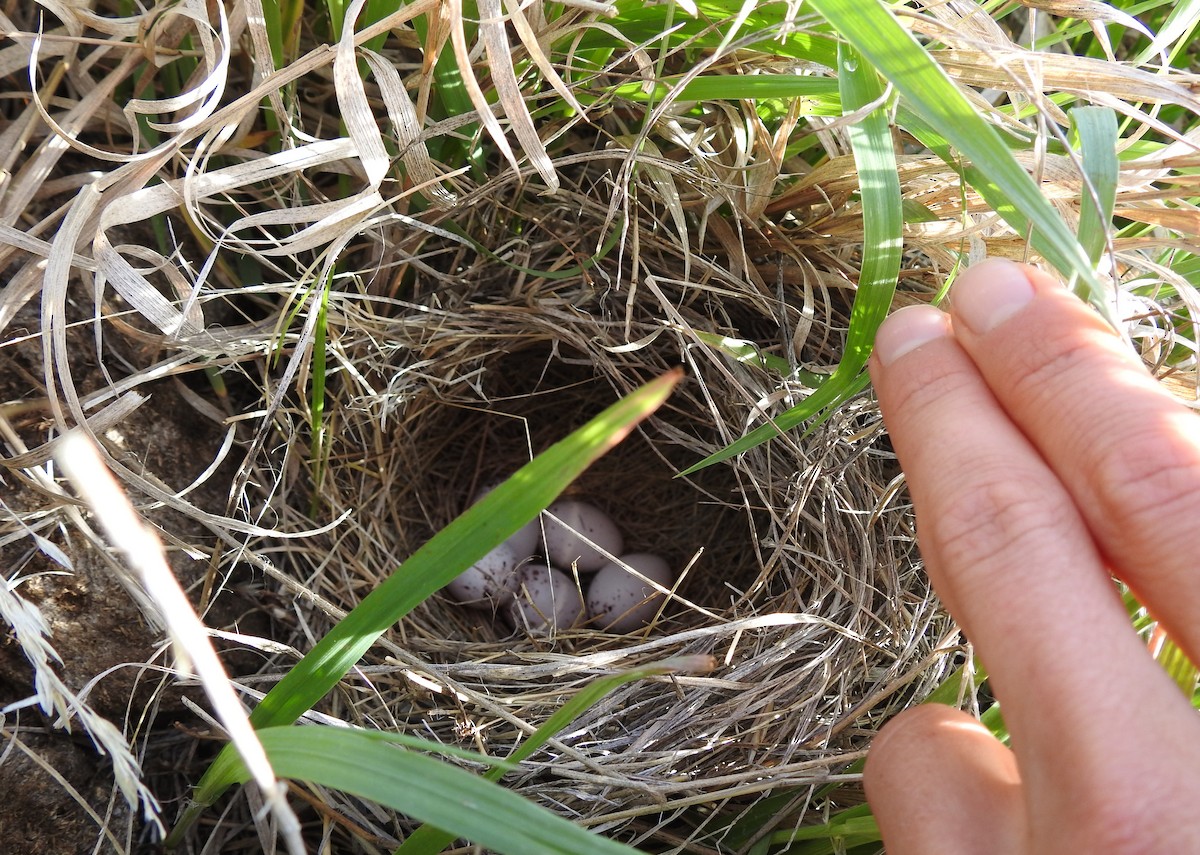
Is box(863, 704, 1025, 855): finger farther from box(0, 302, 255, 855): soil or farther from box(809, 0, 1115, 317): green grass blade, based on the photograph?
box(0, 302, 255, 855): soil

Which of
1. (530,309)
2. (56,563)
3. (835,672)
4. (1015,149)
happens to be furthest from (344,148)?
(835,672)

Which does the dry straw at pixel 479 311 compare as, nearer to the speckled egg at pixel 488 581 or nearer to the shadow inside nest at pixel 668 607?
the shadow inside nest at pixel 668 607

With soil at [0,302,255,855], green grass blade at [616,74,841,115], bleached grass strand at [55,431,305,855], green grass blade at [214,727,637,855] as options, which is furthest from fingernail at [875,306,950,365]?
soil at [0,302,255,855]

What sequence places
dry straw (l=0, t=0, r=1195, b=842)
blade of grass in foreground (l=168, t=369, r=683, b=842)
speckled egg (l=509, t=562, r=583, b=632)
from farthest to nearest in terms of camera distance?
speckled egg (l=509, t=562, r=583, b=632) < dry straw (l=0, t=0, r=1195, b=842) < blade of grass in foreground (l=168, t=369, r=683, b=842)

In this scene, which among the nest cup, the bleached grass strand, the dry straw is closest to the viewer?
the bleached grass strand

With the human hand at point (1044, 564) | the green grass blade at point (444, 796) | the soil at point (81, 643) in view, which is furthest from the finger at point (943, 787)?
the soil at point (81, 643)

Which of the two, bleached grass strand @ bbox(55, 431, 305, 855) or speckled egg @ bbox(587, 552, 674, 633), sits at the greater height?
bleached grass strand @ bbox(55, 431, 305, 855)

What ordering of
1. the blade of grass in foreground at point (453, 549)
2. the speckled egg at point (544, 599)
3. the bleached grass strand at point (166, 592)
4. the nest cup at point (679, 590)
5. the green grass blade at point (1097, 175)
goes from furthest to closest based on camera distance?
the speckled egg at point (544, 599) → the nest cup at point (679, 590) → the green grass blade at point (1097, 175) → the blade of grass in foreground at point (453, 549) → the bleached grass strand at point (166, 592)
